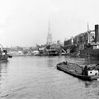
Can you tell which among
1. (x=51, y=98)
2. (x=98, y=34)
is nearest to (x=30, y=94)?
(x=51, y=98)

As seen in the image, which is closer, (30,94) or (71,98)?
(71,98)

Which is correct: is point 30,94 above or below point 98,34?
below

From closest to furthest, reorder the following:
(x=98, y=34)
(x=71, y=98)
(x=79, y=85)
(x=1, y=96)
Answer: (x=71, y=98)
(x=1, y=96)
(x=79, y=85)
(x=98, y=34)

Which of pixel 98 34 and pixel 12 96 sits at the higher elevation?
pixel 98 34

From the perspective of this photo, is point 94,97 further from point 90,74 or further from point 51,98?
point 90,74

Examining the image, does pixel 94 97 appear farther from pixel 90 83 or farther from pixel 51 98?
pixel 90 83

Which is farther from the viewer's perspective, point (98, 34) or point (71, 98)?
point (98, 34)

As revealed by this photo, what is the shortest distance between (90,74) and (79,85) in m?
5.92

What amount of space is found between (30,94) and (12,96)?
2.47m

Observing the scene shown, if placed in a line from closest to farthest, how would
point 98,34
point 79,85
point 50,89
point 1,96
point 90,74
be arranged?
point 1,96 < point 50,89 < point 79,85 < point 90,74 < point 98,34

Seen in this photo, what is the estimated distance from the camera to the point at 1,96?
28469 mm

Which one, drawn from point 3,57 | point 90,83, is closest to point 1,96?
point 90,83

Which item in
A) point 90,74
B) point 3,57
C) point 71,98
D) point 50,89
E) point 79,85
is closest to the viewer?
point 71,98

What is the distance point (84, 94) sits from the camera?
28.7 meters
